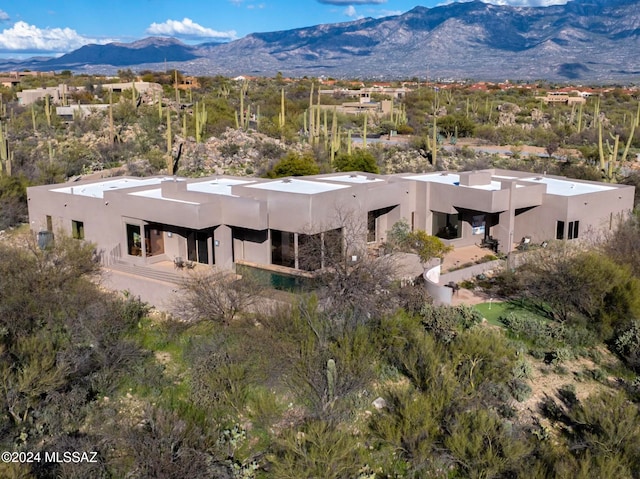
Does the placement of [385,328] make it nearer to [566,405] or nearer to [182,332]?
[566,405]

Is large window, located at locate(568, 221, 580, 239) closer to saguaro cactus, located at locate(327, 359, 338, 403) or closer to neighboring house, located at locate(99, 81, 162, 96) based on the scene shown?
saguaro cactus, located at locate(327, 359, 338, 403)

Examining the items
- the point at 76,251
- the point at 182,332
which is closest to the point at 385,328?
the point at 182,332

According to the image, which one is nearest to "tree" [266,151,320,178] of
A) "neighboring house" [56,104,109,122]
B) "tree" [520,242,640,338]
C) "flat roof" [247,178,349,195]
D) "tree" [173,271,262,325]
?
"flat roof" [247,178,349,195]

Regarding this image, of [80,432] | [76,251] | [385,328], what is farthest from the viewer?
[76,251]

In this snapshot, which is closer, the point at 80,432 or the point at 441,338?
the point at 80,432

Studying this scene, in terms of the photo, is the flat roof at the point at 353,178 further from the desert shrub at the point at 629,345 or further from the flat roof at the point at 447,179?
the desert shrub at the point at 629,345

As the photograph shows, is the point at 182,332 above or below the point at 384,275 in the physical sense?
below

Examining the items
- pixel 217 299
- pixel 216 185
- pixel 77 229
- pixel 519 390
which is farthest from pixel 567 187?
pixel 77 229
